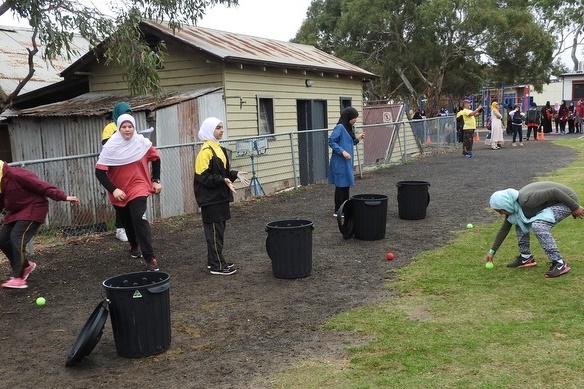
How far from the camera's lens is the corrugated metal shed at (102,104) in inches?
437

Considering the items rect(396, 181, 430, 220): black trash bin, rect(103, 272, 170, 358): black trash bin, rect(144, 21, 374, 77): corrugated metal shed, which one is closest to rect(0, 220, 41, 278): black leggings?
rect(103, 272, 170, 358): black trash bin

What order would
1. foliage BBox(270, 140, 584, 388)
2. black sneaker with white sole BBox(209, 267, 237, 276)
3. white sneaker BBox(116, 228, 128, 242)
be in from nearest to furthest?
foliage BBox(270, 140, 584, 388)
black sneaker with white sole BBox(209, 267, 237, 276)
white sneaker BBox(116, 228, 128, 242)

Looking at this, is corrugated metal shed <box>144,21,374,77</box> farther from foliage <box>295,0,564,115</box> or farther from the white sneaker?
foliage <box>295,0,564,115</box>

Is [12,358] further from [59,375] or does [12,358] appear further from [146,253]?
[146,253]

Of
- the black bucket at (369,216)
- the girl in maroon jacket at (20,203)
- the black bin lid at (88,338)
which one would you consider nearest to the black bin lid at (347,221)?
the black bucket at (369,216)

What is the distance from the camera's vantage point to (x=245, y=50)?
13766mm

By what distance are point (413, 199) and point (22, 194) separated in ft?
18.9

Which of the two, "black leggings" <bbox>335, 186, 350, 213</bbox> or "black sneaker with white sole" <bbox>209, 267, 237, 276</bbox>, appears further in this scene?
"black leggings" <bbox>335, 186, 350, 213</bbox>

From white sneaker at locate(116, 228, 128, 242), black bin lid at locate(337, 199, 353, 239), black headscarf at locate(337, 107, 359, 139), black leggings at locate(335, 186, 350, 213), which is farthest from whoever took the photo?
black leggings at locate(335, 186, 350, 213)

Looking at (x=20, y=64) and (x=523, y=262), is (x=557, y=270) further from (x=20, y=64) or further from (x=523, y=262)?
(x=20, y=64)

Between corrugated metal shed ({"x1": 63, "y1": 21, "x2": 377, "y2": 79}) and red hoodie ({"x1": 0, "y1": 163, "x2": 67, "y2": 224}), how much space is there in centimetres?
616

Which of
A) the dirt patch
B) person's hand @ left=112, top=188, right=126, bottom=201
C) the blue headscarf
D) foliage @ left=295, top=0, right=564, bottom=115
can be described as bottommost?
the dirt patch

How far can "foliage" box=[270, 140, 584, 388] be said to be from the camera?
3.84 metres

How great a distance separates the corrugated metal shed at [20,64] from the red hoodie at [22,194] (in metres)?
8.75
